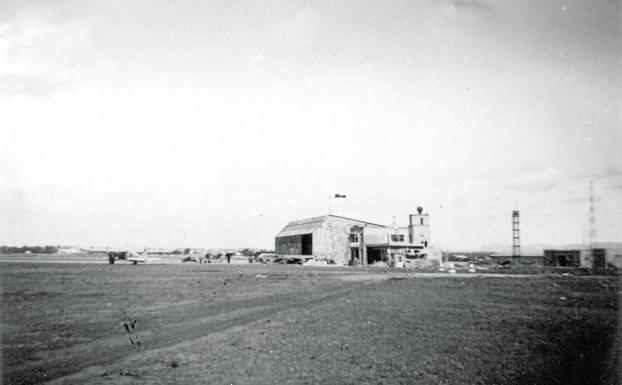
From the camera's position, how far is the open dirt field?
731cm

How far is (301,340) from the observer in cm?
965

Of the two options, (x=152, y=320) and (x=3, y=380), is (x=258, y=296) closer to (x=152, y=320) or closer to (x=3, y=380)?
(x=152, y=320)

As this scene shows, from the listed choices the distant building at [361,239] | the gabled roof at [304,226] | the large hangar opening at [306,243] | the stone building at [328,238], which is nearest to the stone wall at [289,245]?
the stone building at [328,238]

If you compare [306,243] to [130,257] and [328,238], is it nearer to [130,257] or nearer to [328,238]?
[328,238]

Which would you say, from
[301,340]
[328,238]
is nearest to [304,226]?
[328,238]

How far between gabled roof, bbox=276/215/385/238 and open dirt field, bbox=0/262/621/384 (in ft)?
162

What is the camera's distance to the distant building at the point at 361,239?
63000 millimetres

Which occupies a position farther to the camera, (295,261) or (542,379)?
(295,261)

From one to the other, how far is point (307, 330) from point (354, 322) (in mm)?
1865

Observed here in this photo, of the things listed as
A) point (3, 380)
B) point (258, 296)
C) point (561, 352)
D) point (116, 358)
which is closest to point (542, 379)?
point (561, 352)

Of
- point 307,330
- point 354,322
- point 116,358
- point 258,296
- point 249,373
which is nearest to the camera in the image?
point 249,373

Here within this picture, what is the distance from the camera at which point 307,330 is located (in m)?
10.8

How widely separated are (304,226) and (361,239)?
13.1 meters

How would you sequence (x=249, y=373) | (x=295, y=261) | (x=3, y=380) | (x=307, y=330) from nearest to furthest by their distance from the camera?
(x=3, y=380) → (x=249, y=373) → (x=307, y=330) → (x=295, y=261)
